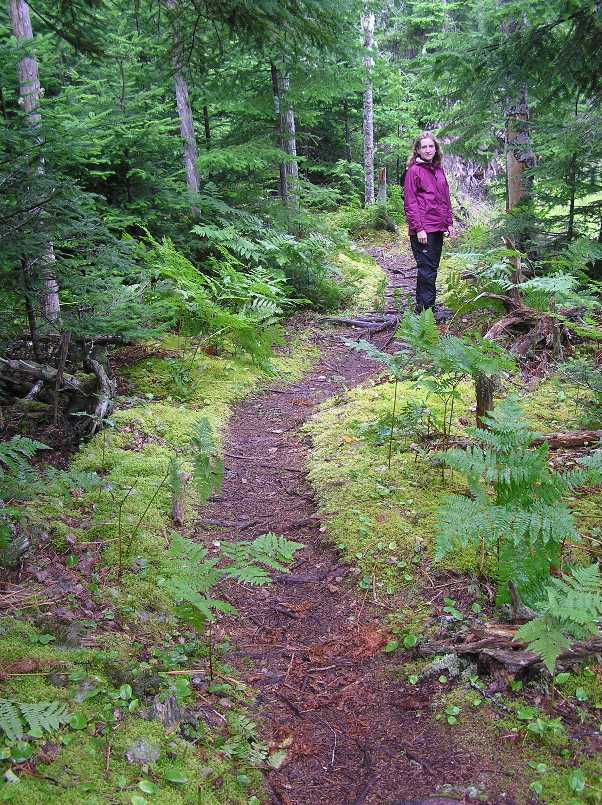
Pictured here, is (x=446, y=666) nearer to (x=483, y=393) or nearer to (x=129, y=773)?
(x=129, y=773)

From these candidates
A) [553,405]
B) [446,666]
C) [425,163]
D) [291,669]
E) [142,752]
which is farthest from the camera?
[425,163]

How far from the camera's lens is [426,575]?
3814 millimetres

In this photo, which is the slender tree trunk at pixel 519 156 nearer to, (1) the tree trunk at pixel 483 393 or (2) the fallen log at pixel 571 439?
(1) the tree trunk at pixel 483 393

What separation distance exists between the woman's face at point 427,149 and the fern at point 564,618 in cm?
732

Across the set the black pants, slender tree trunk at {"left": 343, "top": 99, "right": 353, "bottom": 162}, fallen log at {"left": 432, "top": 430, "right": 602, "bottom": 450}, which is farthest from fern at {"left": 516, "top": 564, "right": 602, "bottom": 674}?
slender tree trunk at {"left": 343, "top": 99, "right": 353, "bottom": 162}

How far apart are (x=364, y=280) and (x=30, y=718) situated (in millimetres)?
13211

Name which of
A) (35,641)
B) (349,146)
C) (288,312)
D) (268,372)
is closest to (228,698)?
(35,641)

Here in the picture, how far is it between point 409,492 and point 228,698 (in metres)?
2.26

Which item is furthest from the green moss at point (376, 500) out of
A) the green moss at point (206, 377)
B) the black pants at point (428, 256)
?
the black pants at point (428, 256)

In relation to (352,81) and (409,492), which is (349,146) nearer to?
(352,81)

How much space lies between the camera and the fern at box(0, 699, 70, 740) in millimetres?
2197

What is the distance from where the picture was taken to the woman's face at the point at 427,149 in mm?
8516

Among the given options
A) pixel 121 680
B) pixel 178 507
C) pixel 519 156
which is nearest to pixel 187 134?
pixel 519 156

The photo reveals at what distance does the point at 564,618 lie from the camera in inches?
101
